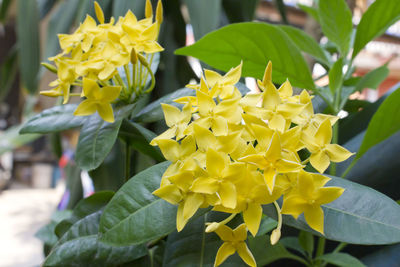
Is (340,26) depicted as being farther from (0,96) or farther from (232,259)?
(0,96)

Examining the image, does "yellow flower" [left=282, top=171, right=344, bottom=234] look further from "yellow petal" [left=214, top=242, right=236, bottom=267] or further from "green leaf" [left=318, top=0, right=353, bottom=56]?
"green leaf" [left=318, top=0, right=353, bottom=56]

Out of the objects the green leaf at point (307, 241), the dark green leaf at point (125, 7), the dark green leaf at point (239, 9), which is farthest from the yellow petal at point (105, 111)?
the dark green leaf at point (239, 9)

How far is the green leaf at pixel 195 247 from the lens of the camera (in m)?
0.25

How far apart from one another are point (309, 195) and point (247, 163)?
0.13 feet

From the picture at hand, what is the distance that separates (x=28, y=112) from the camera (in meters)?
1.03

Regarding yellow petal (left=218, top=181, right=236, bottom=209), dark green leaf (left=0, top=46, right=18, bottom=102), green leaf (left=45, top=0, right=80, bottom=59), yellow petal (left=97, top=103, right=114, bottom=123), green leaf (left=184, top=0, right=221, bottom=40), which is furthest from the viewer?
dark green leaf (left=0, top=46, right=18, bottom=102)

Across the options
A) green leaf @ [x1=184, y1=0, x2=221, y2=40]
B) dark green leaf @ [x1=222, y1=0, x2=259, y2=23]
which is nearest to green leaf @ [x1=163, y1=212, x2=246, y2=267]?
green leaf @ [x1=184, y1=0, x2=221, y2=40]

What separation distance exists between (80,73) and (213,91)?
118mm

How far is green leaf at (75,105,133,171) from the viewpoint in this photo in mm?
310

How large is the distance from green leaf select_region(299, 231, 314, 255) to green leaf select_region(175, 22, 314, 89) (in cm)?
15

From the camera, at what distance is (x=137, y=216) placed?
240 mm

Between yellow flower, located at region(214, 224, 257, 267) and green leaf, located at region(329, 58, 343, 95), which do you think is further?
green leaf, located at region(329, 58, 343, 95)

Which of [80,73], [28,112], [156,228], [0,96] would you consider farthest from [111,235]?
[0,96]

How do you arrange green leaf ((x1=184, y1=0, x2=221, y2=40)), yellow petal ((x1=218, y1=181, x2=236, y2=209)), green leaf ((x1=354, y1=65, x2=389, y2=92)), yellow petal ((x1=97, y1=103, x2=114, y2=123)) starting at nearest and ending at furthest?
yellow petal ((x1=218, y1=181, x2=236, y2=209))
yellow petal ((x1=97, y1=103, x2=114, y2=123))
green leaf ((x1=354, y1=65, x2=389, y2=92))
green leaf ((x1=184, y1=0, x2=221, y2=40))
